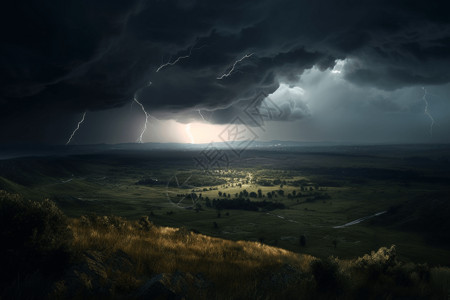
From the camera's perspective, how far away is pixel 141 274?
7336 millimetres

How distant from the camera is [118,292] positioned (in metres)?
6.04

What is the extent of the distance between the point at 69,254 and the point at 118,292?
68.0 inches

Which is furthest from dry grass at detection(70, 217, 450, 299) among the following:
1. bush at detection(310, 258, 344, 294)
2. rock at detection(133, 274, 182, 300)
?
rock at detection(133, 274, 182, 300)

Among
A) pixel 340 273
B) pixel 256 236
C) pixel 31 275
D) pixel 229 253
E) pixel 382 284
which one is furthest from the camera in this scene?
pixel 256 236

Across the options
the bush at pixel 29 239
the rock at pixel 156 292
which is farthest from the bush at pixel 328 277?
the bush at pixel 29 239

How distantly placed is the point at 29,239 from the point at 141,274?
2.98 m

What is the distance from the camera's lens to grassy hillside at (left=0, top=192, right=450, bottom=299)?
5.79 meters

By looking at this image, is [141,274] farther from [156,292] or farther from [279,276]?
[279,276]

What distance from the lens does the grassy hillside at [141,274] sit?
5785 mm

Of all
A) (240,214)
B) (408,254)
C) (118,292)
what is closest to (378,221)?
(408,254)

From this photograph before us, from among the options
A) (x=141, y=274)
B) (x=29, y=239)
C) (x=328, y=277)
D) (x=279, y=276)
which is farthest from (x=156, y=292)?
(x=328, y=277)

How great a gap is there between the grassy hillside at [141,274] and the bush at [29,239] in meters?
0.02

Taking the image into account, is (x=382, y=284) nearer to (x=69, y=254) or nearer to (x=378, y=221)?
(x=69, y=254)

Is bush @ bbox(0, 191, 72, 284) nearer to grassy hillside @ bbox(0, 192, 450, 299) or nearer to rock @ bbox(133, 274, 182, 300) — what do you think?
grassy hillside @ bbox(0, 192, 450, 299)
